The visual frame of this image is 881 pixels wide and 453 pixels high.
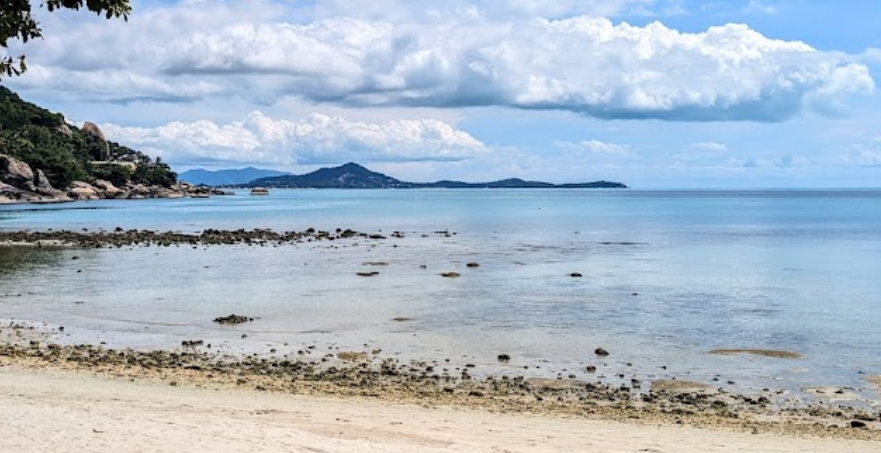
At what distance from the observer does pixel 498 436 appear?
42.0 feet

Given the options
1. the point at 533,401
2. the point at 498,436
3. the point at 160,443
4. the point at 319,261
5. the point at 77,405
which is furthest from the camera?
the point at 319,261

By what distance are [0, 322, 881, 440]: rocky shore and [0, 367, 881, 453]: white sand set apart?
39.4 inches

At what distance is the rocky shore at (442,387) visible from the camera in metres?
15.4

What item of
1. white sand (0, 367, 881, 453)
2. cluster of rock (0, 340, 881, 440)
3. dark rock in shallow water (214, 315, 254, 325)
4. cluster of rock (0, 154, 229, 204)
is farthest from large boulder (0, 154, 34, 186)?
white sand (0, 367, 881, 453)

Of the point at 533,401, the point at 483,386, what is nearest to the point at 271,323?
the point at 483,386

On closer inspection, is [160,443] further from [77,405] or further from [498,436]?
[498,436]

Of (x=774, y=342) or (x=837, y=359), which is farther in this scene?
(x=774, y=342)

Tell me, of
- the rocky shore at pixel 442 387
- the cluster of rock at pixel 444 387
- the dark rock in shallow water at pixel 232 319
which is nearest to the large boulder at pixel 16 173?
the dark rock in shallow water at pixel 232 319

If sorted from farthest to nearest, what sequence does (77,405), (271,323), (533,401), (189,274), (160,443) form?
(189,274)
(271,323)
(533,401)
(77,405)
(160,443)

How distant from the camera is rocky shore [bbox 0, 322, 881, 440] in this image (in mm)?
15391

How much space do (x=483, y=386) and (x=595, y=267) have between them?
30140 mm

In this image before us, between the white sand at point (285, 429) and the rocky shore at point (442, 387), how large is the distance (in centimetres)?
100

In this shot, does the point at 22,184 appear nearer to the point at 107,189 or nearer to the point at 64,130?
the point at 107,189

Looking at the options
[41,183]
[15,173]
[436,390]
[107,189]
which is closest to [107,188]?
[107,189]
